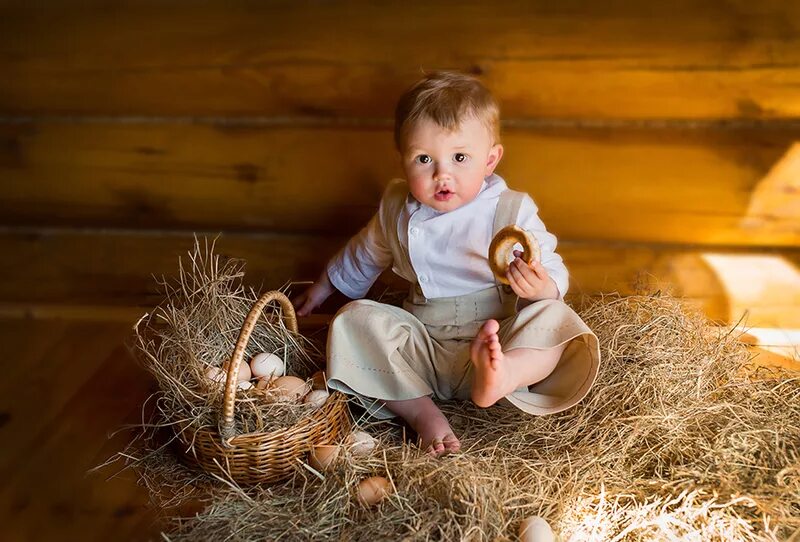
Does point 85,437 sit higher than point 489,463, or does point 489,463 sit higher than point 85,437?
point 489,463

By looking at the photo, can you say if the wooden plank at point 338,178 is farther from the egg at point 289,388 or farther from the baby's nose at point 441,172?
the egg at point 289,388

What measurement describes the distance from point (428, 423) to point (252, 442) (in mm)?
376

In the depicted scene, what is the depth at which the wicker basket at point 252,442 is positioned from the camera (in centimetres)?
164

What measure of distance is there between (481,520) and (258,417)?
1.61ft

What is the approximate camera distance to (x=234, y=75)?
7.23ft

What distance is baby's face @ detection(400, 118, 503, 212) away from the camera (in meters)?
1.74

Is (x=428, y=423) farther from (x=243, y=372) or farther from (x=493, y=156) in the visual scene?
Result: (x=493, y=156)

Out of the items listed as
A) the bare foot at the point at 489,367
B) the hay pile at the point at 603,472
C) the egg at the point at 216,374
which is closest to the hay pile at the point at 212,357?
the egg at the point at 216,374

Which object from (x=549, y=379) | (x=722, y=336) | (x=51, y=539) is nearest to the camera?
(x=51, y=539)

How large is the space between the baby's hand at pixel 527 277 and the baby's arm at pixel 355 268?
41cm

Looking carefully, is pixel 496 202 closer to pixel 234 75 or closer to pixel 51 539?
pixel 234 75

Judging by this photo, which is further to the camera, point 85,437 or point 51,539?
point 85,437

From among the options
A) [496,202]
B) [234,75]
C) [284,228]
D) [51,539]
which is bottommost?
[51,539]

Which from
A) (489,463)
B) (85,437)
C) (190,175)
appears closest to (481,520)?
(489,463)
